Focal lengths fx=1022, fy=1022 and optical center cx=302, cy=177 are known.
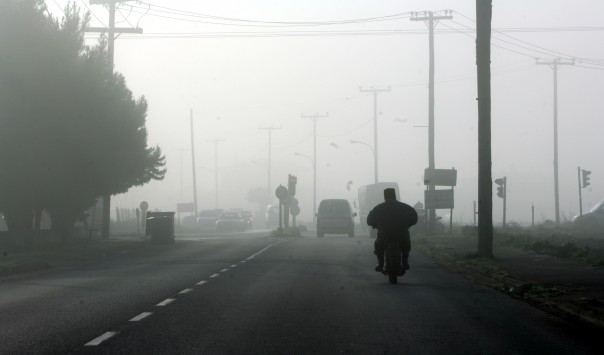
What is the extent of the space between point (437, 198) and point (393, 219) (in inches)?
1073

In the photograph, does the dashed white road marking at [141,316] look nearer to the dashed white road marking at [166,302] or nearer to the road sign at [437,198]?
the dashed white road marking at [166,302]

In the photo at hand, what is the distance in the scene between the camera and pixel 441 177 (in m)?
46.2

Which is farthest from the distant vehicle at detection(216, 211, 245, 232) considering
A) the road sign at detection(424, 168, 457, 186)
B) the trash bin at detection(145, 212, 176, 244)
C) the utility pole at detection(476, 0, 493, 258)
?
the utility pole at detection(476, 0, 493, 258)

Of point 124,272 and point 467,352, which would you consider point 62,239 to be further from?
point 467,352

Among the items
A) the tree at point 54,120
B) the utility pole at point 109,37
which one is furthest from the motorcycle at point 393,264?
the utility pole at point 109,37

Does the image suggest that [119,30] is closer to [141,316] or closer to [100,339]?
[141,316]

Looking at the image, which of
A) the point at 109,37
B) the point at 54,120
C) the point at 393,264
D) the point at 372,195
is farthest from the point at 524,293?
the point at 372,195

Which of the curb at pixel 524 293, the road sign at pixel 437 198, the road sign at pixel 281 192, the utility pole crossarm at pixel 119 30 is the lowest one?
the curb at pixel 524 293

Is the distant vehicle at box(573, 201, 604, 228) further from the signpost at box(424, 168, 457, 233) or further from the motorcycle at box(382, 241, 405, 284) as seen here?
the motorcycle at box(382, 241, 405, 284)

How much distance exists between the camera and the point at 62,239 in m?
42.4

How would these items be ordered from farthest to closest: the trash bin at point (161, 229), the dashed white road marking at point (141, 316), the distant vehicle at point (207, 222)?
the distant vehicle at point (207, 222) < the trash bin at point (161, 229) < the dashed white road marking at point (141, 316)

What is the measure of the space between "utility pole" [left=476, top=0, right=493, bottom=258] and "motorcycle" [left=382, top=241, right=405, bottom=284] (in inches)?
270

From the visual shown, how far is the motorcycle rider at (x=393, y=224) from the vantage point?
19484 millimetres

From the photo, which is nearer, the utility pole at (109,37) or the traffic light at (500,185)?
the traffic light at (500,185)
